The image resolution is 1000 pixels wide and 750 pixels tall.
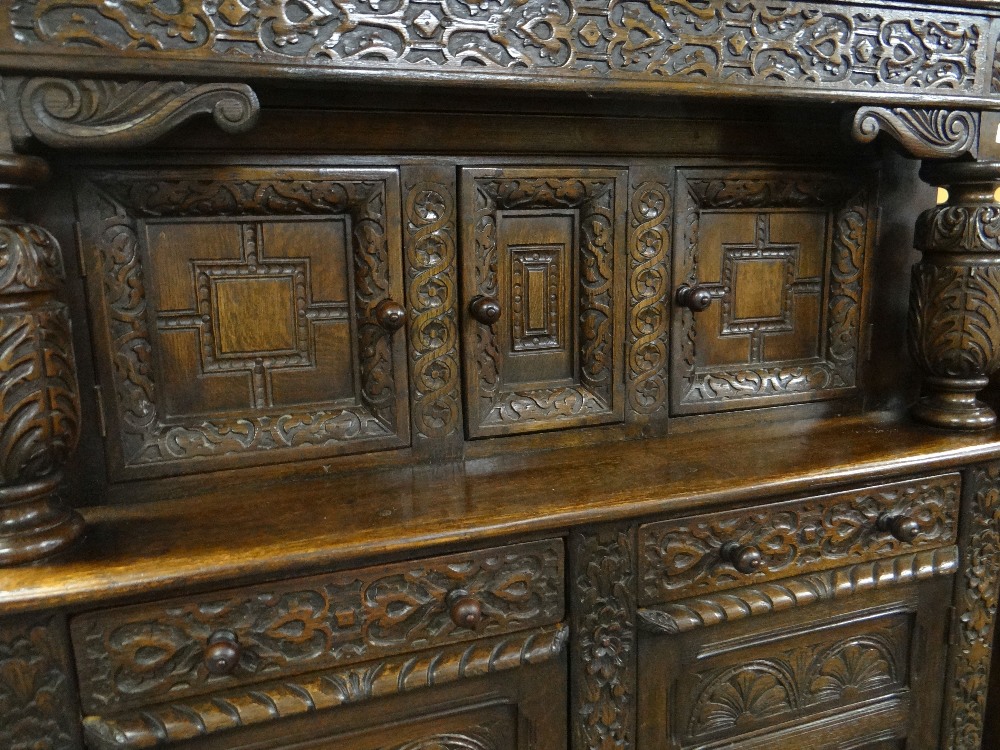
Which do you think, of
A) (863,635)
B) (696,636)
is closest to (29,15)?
(696,636)

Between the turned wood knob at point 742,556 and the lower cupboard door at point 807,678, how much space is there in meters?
0.12

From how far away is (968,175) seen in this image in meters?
1.20

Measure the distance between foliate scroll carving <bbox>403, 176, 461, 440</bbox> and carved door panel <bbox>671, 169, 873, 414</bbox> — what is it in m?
0.41

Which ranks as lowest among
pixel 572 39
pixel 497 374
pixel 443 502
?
pixel 443 502

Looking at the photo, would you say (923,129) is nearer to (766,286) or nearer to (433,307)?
(766,286)

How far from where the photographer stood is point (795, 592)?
1.14 metres

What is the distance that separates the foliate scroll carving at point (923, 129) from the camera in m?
1.11

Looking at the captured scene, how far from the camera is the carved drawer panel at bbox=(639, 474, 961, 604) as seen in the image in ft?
3.49

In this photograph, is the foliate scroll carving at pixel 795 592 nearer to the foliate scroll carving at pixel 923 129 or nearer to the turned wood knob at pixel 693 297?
the turned wood knob at pixel 693 297

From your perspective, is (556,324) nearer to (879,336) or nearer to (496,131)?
(496,131)

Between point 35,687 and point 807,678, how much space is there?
1135 millimetres

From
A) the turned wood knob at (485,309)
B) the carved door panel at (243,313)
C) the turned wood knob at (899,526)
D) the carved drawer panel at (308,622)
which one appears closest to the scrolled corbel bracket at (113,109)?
the carved door panel at (243,313)

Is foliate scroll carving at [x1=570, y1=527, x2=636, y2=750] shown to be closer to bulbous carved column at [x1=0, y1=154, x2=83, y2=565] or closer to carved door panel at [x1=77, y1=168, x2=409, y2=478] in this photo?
carved door panel at [x1=77, y1=168, x2=409, y2=478]

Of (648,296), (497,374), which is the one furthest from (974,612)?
(497,374)
